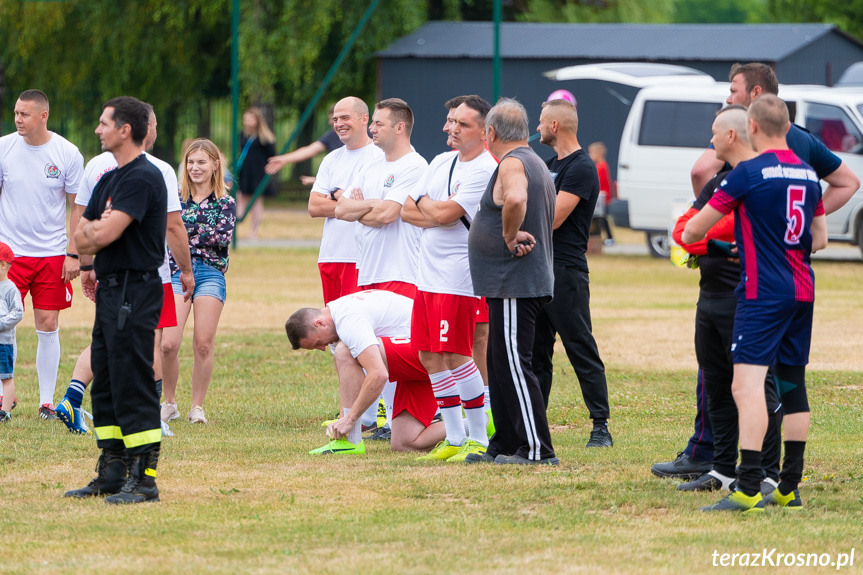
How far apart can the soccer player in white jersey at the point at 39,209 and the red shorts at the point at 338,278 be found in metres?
1.73

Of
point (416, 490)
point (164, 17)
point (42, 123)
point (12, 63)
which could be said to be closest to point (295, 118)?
point (164, 17)

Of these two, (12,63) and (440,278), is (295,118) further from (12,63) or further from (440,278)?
(440,278)

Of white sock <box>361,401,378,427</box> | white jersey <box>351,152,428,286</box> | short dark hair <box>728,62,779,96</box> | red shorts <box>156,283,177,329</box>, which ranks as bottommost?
white sock <box>361,401,378,427</box>

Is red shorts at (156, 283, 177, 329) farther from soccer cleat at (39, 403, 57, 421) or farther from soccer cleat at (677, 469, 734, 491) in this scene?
soccer cleat at (677, 469, 734, 491)

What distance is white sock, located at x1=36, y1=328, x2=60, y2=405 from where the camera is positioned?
8359 mm

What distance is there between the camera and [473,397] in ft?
22.9

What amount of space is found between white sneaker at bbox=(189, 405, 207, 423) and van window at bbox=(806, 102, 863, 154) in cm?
1339

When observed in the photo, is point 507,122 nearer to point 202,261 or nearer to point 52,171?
point 202,261

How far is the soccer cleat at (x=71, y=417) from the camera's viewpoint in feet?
25.5

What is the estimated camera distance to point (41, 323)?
835cm

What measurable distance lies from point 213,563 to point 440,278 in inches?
102

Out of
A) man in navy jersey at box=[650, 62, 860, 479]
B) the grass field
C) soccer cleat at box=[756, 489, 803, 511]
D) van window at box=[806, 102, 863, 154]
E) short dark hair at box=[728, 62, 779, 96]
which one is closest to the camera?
the grass field

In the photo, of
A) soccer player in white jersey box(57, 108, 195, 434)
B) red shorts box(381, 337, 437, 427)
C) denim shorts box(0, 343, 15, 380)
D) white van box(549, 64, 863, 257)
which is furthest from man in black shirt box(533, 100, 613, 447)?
white van box(549, 64, 863, 257)

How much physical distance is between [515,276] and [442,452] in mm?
1167
